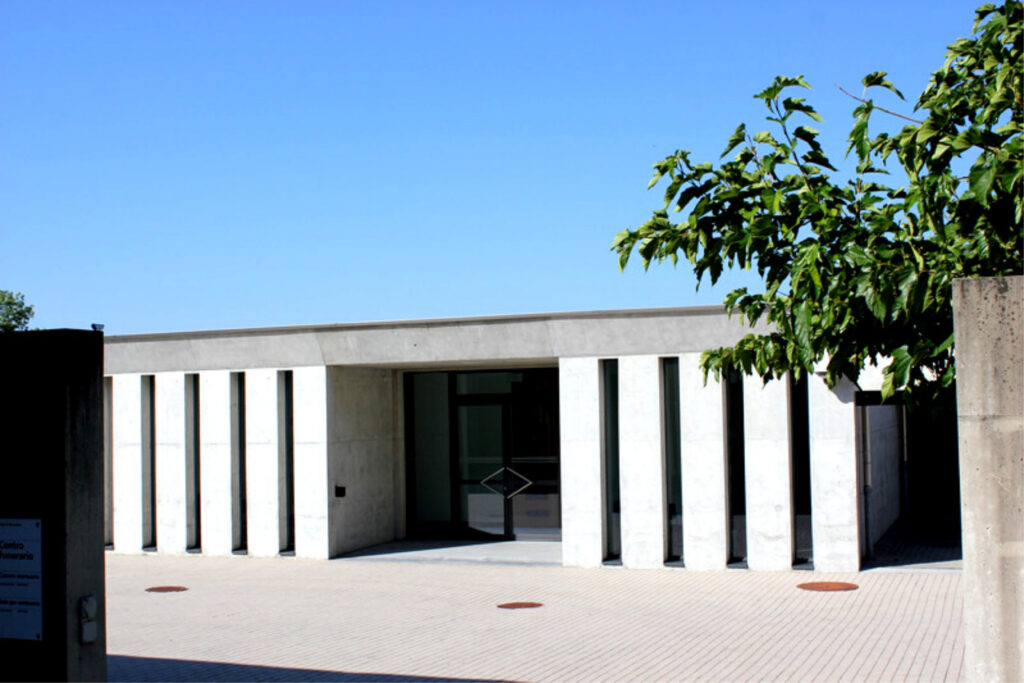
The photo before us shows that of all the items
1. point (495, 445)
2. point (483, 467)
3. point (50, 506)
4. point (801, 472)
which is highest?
point (50, 506)

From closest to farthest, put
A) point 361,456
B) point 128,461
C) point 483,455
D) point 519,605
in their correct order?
point 519,605, point 361,456, point 128,461, point 483,455

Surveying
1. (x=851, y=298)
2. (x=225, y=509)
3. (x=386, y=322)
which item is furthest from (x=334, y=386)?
(x=851, y=298)

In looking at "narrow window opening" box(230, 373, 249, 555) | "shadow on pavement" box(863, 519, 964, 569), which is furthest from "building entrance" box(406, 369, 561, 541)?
"shadow on pavement" box(863, 519, 964, 569)

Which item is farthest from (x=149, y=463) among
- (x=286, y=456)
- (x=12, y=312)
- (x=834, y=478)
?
(x=12, y=312)

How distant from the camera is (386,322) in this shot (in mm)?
18031

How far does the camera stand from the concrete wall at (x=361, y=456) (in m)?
18.5

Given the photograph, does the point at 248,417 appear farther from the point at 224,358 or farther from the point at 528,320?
the point at 528,320

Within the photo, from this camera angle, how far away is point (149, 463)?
20.0 meters

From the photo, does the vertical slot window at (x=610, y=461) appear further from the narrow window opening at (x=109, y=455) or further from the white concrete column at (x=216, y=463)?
the narrow window opening at (x=109, y=455)

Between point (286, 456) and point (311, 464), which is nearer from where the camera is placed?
point (311, 464)

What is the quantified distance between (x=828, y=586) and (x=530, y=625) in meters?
4.36

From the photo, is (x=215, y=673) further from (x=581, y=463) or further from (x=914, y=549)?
(x=914, y=549)

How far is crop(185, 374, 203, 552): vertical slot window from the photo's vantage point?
1941cm

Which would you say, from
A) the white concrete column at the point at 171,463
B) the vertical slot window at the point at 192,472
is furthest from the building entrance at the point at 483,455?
the white concrete column at the point at 171,463
